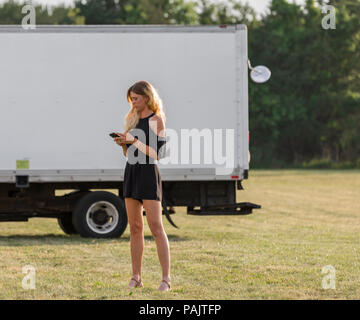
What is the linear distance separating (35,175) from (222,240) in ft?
10.8

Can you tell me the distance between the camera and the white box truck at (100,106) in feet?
46.5

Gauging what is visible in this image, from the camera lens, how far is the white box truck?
46.5 ft

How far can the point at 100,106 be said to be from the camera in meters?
14.3

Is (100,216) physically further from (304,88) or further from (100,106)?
(304,88)

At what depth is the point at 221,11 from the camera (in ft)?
252

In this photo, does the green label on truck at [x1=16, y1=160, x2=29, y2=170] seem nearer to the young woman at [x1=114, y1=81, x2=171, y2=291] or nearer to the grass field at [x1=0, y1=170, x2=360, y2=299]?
the grass field at [x1=0, y1=170, x2=360, y2=299]

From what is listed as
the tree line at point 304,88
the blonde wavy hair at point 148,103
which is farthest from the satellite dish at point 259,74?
the tree line at point 304,88

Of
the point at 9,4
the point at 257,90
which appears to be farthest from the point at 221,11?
the point at 9,4

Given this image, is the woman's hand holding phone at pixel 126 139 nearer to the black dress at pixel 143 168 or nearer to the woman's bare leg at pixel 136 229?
the black dress at pixel 143 168

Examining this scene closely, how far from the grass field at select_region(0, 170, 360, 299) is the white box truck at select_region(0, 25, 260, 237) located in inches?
36.9

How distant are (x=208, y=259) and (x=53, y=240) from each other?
3.86m

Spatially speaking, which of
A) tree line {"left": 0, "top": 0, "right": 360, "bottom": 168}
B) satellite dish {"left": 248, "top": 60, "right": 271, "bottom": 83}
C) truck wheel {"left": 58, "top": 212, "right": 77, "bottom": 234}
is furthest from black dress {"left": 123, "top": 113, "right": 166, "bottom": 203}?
tree line {"left": 0, "top": 0, "right": 360, "bottom": 168}
